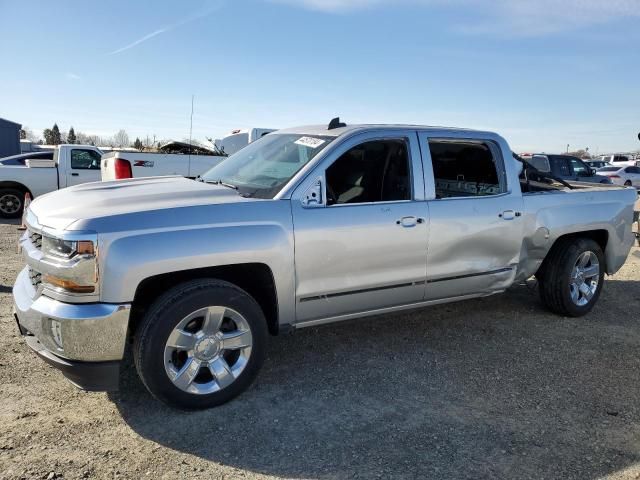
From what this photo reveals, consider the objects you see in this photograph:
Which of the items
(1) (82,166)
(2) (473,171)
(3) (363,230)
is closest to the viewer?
Answer: (3) (363,230)

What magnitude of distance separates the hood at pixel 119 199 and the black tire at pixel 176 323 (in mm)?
551

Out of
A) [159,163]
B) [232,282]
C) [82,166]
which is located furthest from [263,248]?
[82,166]

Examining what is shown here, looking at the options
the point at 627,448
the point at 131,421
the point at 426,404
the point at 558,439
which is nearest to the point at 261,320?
the point at 131,421

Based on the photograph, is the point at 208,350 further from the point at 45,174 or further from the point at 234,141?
the point at 234,141

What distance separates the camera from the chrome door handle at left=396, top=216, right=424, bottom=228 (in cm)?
395

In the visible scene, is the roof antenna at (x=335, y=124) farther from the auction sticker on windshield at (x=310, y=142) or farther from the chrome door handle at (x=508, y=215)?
the chrome door handle at (x=508, y=215)

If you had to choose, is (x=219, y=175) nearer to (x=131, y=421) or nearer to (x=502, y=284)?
(x=131, y=421)

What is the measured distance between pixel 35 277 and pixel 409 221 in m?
2.61

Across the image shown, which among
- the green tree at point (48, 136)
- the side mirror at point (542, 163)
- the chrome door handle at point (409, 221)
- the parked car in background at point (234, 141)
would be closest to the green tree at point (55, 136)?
the green tree at point (48, 136)

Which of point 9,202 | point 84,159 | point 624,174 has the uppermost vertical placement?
point 84,159

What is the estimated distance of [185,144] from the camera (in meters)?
15.8

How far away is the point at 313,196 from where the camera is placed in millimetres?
3631

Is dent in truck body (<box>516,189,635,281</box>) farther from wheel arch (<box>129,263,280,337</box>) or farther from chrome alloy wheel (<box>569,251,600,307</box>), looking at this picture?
wheel arch (<box>129,263,280,337</box>)

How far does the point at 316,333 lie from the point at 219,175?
65.2 inches
